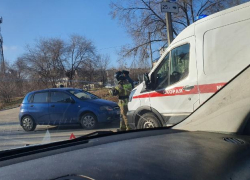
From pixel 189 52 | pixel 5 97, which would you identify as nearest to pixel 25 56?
pixel 5 97

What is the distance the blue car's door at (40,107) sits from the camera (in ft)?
17.7

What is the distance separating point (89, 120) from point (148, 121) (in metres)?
2.89

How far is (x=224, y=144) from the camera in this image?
2.34 m

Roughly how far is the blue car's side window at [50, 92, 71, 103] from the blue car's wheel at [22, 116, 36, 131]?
73 centimetres

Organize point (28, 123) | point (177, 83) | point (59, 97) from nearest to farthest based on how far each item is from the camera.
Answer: point (177, 83), point (28, 123), point (59, 97)

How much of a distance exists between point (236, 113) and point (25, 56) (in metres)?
5.44

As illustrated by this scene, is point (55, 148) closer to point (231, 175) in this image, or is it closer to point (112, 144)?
point (112, 144)

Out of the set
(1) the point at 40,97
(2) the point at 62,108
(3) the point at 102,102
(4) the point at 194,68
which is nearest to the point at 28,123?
(1) the point at 40,97

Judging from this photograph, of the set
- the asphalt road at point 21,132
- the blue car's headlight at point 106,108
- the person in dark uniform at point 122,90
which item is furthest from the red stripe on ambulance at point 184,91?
the blue car's headlight at point 106,108

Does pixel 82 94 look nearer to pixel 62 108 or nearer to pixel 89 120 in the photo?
pixel 89 120

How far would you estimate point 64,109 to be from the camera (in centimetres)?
627

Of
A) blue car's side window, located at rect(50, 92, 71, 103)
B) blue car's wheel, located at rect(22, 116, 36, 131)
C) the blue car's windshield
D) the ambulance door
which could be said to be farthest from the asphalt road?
the ambulance door

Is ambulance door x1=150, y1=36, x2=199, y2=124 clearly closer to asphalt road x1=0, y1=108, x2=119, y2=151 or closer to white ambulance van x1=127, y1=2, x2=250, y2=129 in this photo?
white ambulance van x1=127, y1=2, x2=250, y2=129

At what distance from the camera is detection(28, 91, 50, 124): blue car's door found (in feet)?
17.7
